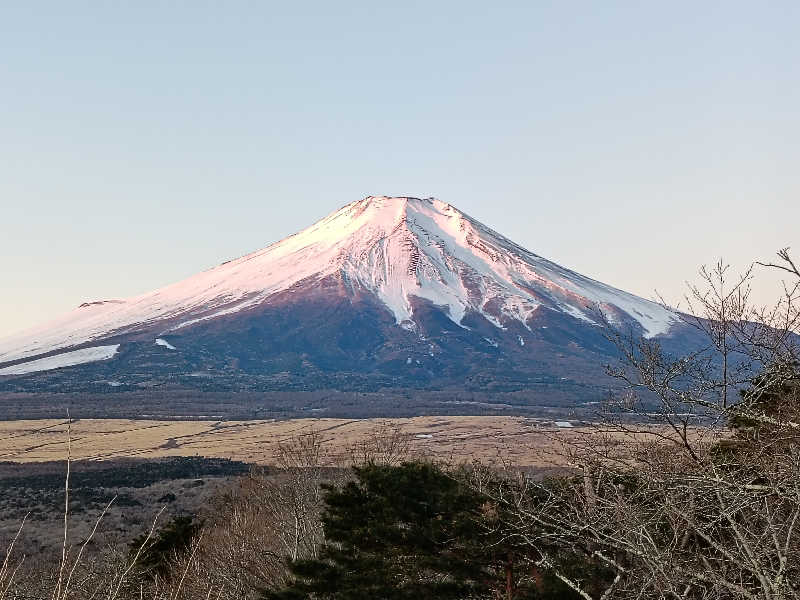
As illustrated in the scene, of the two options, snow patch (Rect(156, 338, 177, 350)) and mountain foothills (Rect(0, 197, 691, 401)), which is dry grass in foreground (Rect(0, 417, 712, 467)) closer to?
mountain foothills (Rect(0, 197, 691, 401))

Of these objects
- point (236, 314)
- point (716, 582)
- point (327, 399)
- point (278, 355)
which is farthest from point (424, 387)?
point (716, 582)

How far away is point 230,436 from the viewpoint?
74.7 meters

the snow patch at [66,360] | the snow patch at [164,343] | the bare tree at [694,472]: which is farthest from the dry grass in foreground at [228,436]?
the snow patch at [164,343]

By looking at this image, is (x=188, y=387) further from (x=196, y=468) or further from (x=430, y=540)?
(x=430, y=540)

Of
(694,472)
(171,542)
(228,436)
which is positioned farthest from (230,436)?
(694,472)

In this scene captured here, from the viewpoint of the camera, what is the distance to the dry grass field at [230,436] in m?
58.4

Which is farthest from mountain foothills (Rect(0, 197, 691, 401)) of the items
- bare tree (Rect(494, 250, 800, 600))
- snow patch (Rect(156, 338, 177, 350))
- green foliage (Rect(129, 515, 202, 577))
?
bare tree (Rect(494, 250, 800, 600))

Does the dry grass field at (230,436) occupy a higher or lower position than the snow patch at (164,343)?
lower

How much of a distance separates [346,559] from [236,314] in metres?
177

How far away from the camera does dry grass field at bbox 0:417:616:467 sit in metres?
58.4

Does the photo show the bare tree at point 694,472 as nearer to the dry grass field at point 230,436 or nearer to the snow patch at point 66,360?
the dry grass field at point 230,436

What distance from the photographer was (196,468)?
52844 mm

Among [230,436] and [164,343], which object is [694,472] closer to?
[230,436]

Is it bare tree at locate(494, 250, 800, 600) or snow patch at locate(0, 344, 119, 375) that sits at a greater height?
bare tree at locate(494, 250, 800, 600)
